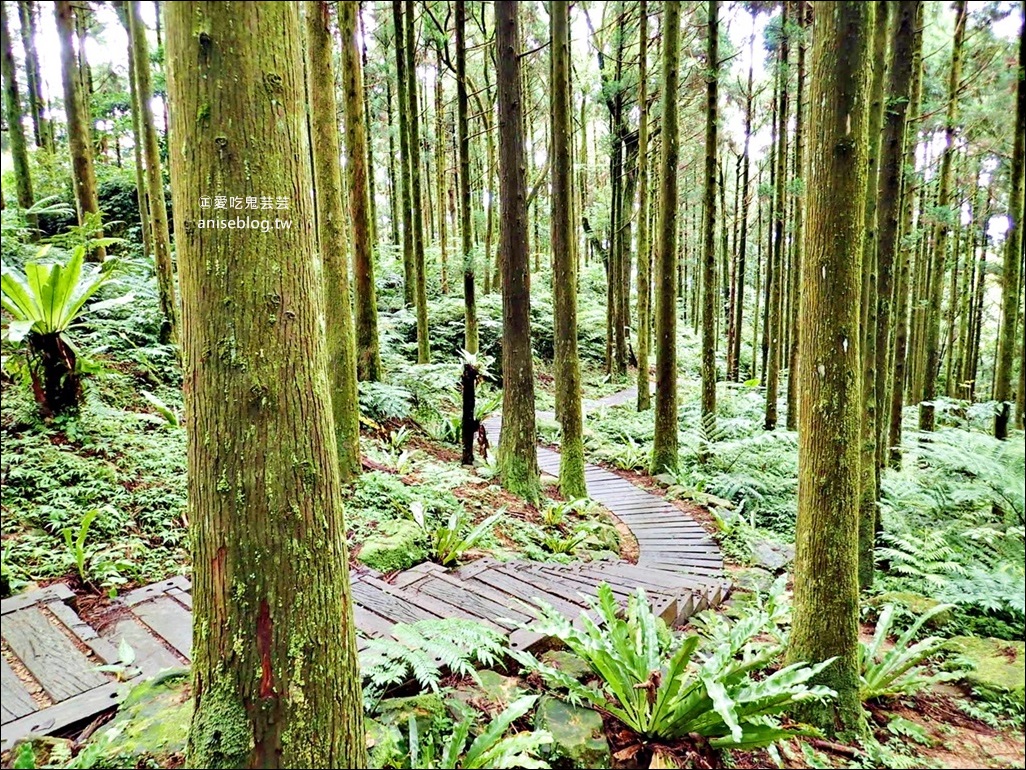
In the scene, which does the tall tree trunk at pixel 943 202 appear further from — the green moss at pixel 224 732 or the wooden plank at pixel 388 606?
the green moss at pixel 224 732

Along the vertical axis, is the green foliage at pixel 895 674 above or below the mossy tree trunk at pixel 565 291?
below

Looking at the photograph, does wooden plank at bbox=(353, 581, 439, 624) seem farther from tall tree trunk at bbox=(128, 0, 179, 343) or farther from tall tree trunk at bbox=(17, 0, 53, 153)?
tall tree trunk at bbox=(17, 0, 53, 153)

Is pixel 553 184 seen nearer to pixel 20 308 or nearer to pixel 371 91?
pixel 20 308

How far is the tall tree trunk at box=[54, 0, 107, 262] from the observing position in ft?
27.1

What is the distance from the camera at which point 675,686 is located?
9.93 ft

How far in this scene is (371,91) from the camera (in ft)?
63.3

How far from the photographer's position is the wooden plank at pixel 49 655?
2971mm

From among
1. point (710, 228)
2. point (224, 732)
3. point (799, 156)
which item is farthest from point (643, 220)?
point (224, 732)


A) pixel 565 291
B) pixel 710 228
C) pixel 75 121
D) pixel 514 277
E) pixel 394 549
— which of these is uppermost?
pixel 75 121

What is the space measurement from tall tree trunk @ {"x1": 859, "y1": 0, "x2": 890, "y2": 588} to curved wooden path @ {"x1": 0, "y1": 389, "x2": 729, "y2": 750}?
1465 mm

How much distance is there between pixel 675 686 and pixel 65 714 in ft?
9.81

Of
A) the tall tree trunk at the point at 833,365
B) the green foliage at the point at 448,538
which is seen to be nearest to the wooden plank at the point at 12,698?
the green foliage at the point at 448,538

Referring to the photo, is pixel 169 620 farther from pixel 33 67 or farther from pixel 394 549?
pixel 33 67

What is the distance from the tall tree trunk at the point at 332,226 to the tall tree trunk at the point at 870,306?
5.12 metres
